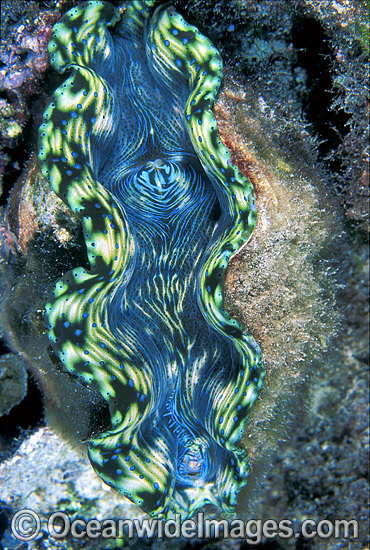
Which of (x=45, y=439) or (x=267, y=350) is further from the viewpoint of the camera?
(x=45, y=439)

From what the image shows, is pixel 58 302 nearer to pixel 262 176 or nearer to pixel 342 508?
pixel 262 176

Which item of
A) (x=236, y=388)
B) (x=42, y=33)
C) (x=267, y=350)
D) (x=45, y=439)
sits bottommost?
(x=45, y=439)

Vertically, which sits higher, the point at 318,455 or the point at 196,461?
the point at 318,455

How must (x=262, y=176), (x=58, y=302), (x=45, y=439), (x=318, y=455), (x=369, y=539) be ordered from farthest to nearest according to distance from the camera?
(x=318, y=455) → (x=369, y=539) → (x=45, y=439) → (x=262, y=176) → (x=58, y=302)

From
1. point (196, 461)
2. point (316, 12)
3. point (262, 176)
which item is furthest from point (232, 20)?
point (196, 461)

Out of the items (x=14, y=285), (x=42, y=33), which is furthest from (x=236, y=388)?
(x=42, y=33)

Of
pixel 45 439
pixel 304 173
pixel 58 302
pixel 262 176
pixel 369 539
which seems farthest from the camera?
pixel 369 539
